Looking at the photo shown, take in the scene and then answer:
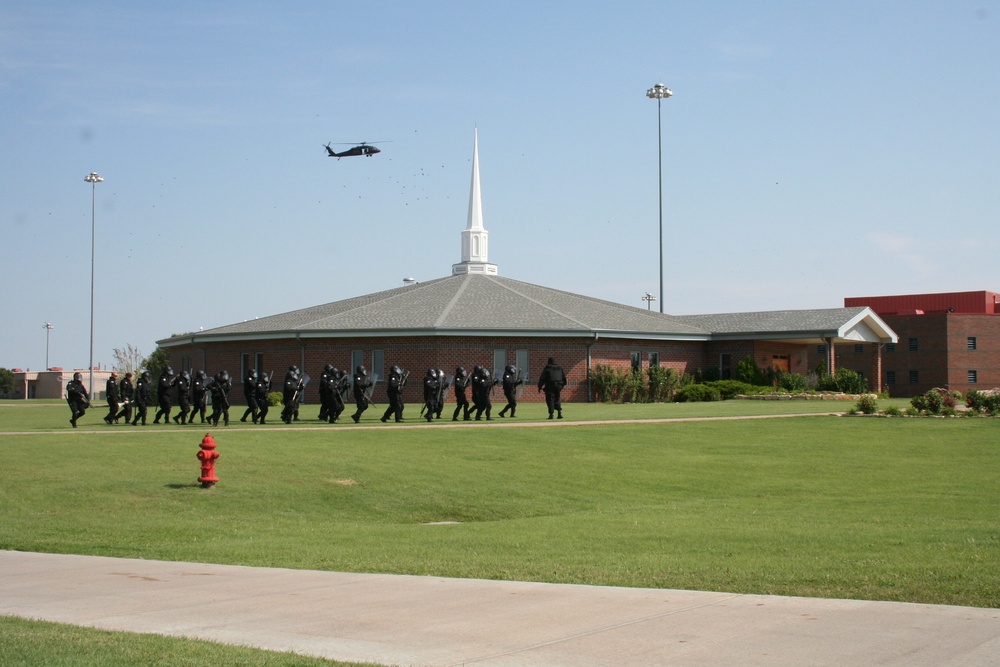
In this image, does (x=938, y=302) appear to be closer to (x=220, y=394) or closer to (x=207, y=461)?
(x=220, y=394)

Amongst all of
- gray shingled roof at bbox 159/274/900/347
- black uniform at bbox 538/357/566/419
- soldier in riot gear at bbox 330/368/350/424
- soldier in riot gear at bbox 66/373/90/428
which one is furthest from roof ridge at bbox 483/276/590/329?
soldier in riot gear at bbox 66/373/90/428

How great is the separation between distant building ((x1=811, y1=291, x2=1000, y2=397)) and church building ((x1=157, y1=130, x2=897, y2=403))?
11.1 m

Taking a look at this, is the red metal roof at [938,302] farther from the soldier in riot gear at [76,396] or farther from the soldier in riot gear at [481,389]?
the soldier in riot gear at [76,396]

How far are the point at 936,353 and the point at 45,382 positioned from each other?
7161cm

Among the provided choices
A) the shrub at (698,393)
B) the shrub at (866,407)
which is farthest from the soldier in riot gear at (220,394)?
the shrub at (698,393)

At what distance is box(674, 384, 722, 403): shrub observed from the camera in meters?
44.1

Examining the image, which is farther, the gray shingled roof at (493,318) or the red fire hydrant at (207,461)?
the gray shingled roof at (493,318)

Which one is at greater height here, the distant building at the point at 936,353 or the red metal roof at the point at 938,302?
the red metal roof at the point at 938,302

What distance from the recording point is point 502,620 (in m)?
7.85

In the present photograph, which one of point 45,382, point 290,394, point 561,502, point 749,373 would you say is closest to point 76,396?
point 290,394

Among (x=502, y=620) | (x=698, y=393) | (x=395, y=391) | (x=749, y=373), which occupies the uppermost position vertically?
(x=749, y=373)

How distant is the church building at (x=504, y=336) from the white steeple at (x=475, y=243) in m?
0.91

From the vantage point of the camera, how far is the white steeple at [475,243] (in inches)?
2212

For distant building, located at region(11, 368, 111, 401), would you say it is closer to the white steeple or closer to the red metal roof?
the white steeple
